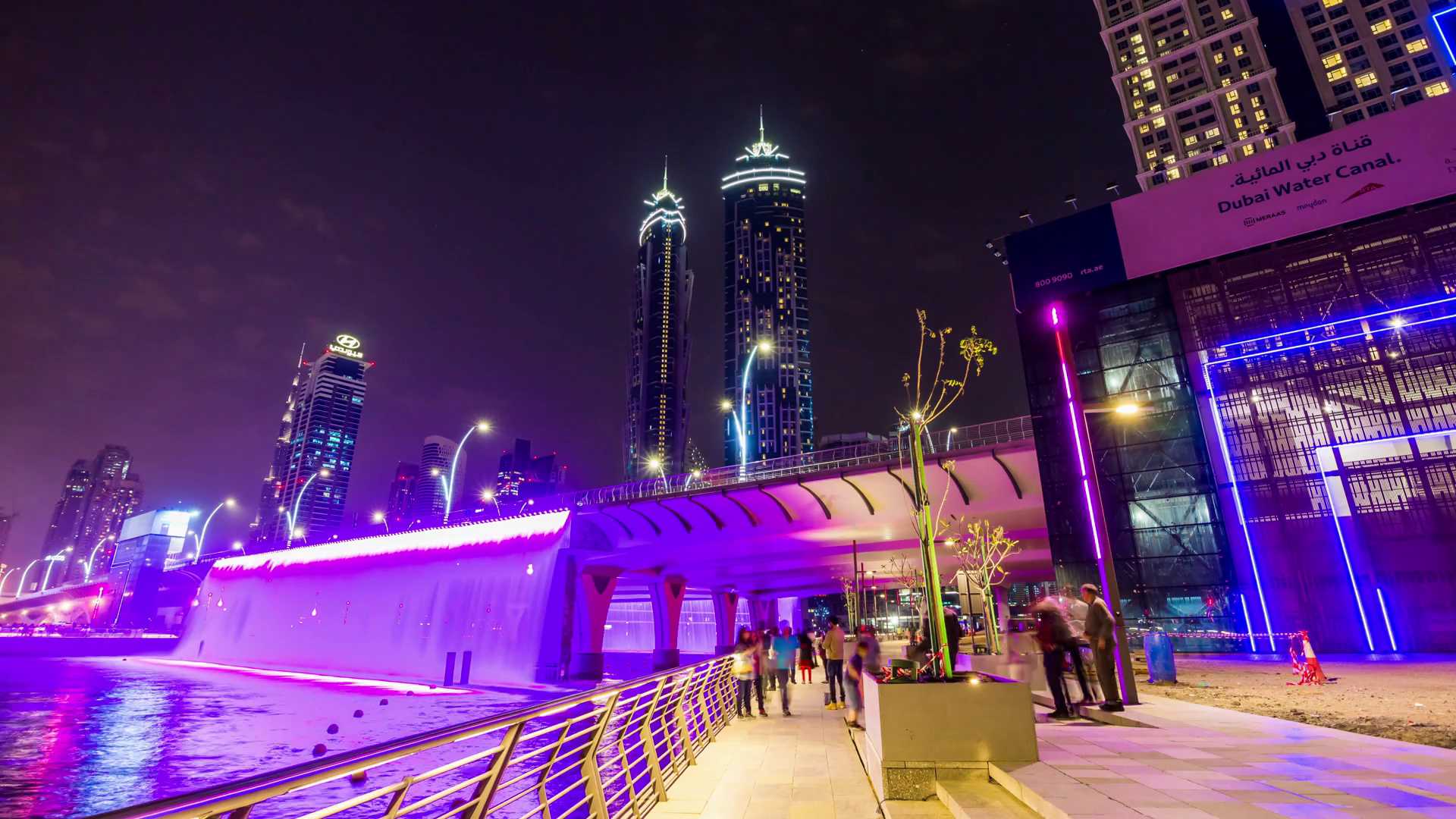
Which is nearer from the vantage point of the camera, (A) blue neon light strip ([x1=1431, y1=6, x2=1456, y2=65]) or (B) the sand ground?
(B) the sand ground

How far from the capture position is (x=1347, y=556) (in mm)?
30656

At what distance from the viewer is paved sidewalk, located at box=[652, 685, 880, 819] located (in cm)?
745

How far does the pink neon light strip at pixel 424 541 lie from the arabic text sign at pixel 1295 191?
4084cm

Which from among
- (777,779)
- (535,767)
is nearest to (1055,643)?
(777,779)

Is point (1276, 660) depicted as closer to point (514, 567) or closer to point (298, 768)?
point (298, 768)

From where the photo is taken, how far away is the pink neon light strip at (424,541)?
42281 mm

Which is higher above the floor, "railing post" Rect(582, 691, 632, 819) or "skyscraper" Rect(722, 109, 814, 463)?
"skyscraper" Rect(722, 109, 814, 463)

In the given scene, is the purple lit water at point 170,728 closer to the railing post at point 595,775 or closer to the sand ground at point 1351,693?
the railing post at point 595,775

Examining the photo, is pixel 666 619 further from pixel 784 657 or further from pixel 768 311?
pixel 768 311

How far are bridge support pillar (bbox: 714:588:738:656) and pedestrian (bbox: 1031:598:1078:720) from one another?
171ft

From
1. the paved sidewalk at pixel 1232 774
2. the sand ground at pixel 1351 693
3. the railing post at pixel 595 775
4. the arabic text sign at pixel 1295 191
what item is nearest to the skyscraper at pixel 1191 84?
the arabic text sign at pixel 1295 191

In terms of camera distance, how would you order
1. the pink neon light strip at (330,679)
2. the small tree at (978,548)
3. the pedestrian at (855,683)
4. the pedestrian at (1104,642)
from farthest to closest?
1. the pink neon light strip at (330,679)
2. the small tree at (978,548)
3. the pedestrian at (855,683)
4. the pedestrian at (1104,642)

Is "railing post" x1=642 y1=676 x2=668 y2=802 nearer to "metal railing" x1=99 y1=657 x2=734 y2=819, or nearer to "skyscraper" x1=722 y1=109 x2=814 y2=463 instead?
"metal railing" x1=99 y1=657 x2=734 y2=819

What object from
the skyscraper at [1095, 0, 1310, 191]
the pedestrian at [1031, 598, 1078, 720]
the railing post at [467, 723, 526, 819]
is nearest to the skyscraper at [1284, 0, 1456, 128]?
the skyscraper at [1095, 0, 1310, 191]
